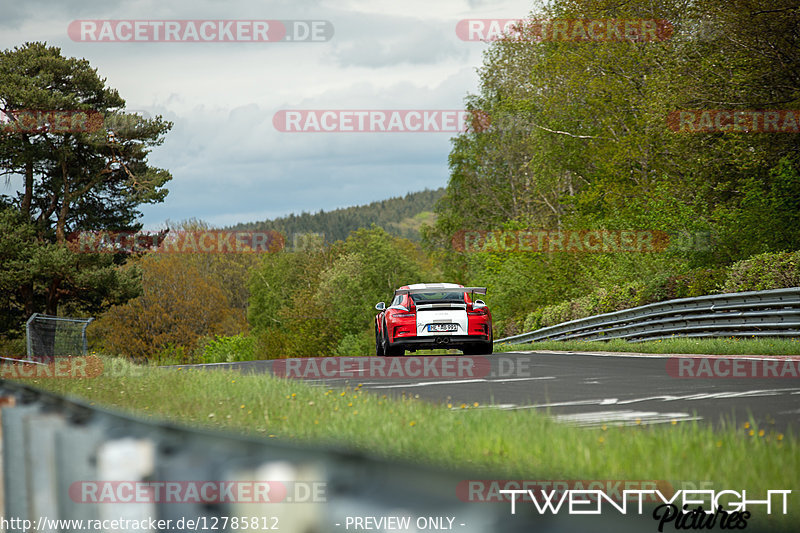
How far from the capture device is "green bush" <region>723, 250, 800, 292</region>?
1843 centimetres

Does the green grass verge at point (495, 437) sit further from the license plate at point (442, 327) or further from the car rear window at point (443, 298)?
the car rear window at point (443, 298)

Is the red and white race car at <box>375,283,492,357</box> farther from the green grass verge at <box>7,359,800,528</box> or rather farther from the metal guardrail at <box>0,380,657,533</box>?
the metal guardrail at <box>0,380,657,533</box>

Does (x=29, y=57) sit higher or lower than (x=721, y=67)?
higher

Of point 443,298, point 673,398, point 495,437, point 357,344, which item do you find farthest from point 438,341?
point 357,344

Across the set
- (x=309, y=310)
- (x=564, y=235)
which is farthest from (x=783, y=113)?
(x=309, y=310)

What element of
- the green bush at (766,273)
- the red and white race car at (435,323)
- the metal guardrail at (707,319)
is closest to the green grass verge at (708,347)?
the metal guardrail at (707,319)

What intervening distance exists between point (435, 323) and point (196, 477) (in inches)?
608

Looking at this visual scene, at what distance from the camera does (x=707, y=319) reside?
1991cm

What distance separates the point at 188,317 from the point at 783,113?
6116 cm

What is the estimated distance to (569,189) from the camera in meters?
45.1

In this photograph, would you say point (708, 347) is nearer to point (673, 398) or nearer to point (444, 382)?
point (444, 382)

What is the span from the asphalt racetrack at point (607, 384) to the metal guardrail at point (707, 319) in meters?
2.26

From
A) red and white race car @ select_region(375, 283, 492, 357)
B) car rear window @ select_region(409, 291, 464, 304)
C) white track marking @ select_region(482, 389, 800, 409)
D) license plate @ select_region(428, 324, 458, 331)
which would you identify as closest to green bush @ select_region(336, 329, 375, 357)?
car rear window @ select_region(409, 291, 464, 304)

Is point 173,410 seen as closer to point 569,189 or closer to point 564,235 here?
point 564,235
